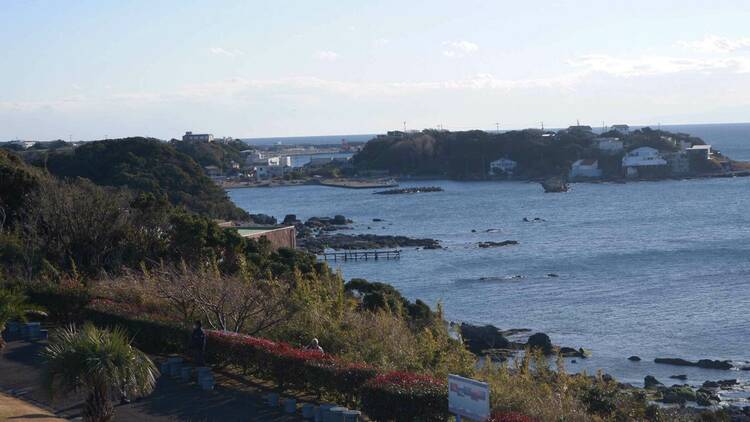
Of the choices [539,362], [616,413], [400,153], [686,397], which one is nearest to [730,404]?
[686,397]

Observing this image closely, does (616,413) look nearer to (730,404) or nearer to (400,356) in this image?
(400,356)

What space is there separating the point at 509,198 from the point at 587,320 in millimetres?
58844

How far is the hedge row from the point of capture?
1001 cm

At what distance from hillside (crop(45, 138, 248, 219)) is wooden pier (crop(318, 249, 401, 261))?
41.9 feet

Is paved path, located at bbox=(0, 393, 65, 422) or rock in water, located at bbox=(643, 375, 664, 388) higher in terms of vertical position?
paved path, located at bbox=(0, 393, 65, 422)

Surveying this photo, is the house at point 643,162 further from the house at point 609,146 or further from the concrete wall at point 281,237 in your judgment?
the concrete wall at point 281,237

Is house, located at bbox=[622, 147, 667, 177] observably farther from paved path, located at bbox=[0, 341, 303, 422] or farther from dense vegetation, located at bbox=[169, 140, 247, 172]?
paved path, located at bbox=[0, 341, 303, 422]

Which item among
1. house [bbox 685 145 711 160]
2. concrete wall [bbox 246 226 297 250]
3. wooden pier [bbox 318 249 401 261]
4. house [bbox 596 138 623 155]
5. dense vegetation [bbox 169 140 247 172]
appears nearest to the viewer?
concrete wall [bbox 246 226 297 250]

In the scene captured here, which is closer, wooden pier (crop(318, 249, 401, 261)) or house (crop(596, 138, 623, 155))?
wooden pier (crop(318, 249, 401, 261))

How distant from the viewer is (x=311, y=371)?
11547mm

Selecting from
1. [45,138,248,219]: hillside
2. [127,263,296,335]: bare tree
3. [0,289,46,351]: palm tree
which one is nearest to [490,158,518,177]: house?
[45,138,248,219]: hillside

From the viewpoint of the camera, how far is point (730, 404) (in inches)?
899

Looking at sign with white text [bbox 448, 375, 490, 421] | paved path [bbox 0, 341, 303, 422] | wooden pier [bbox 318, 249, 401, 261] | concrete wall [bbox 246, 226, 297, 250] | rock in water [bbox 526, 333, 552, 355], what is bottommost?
wooden pier [bbox 318, 249, 401, 261]

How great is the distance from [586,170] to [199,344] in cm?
9959
